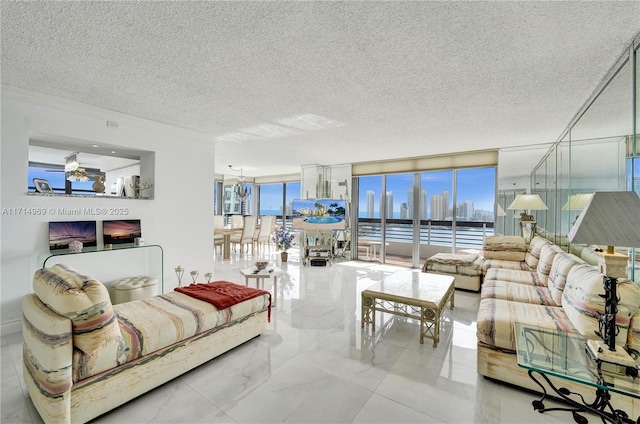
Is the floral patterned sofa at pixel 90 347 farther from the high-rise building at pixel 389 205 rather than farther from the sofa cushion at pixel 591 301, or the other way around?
the high-rise building at pixel 389 205

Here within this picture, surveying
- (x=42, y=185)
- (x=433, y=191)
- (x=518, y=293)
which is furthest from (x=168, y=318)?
(x=433, y=191)

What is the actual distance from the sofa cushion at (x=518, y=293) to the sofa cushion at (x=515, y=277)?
183 mm

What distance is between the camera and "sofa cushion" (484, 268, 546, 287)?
10.9 feet

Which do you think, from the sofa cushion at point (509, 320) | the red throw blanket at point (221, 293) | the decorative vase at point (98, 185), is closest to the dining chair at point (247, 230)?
the decorative vase at point (98, 185)

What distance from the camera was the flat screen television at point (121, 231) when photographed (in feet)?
11.2

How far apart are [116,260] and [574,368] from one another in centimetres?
444

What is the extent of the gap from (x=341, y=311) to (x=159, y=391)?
6.84 ft

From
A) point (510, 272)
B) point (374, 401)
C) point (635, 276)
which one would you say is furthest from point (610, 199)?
point (510, 272)

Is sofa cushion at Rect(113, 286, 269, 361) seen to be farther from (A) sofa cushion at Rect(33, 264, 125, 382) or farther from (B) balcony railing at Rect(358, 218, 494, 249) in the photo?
(B) balcony railing at Rect(358, 218, 494, 249)

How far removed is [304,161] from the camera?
7.01m

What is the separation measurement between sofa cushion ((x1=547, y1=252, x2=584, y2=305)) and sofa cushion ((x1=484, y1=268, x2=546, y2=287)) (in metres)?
0.38

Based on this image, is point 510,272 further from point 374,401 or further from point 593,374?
point 374,401

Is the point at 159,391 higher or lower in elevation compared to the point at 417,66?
lower

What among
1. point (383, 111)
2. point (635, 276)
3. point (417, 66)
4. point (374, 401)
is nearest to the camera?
point (374, 401)
